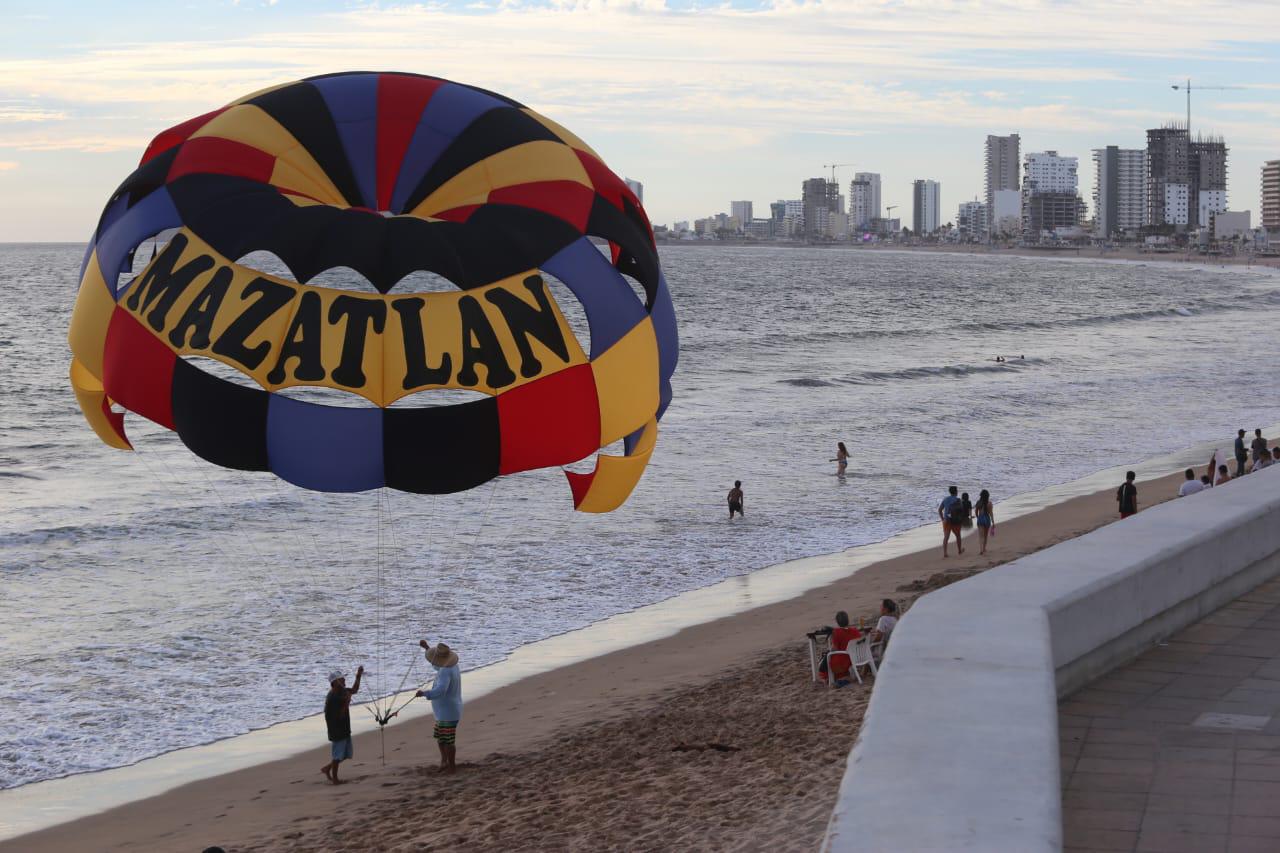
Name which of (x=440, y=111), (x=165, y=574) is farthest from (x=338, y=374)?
(x=165, y=574)

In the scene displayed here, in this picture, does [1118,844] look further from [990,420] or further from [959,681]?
[990,420]

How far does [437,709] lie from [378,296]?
418 cm

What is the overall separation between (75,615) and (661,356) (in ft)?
41.5

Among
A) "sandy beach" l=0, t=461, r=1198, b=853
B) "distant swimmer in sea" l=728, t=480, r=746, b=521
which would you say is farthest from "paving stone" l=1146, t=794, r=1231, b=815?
"distant swimmer in sea" l=728, t=480, r=746, b=521

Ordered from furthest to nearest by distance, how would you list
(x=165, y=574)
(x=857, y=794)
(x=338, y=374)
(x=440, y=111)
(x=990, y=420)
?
(x=990, y=420), (x=165, y=574), (x=440, y=111), (x=338, y=374), (x=857, y=794)

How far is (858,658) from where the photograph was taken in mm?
11977

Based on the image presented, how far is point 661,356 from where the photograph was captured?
1041cm

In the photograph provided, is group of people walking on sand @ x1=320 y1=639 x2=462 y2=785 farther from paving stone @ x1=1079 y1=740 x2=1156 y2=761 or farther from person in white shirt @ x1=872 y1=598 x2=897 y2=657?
paving stone @ x1=1079 y1=740 x2=1156 y2=761

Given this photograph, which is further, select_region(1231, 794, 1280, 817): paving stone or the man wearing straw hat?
the man wearing straw hat

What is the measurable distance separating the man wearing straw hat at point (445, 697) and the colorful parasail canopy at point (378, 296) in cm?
209

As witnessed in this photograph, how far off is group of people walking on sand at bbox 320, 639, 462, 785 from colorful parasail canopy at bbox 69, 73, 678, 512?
2.19 metres

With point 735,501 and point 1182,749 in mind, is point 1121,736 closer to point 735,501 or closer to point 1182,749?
point 1182,749

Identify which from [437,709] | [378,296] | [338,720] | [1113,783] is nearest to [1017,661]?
[1113,783]

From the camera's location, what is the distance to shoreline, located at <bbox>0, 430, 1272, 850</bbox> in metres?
11.8
